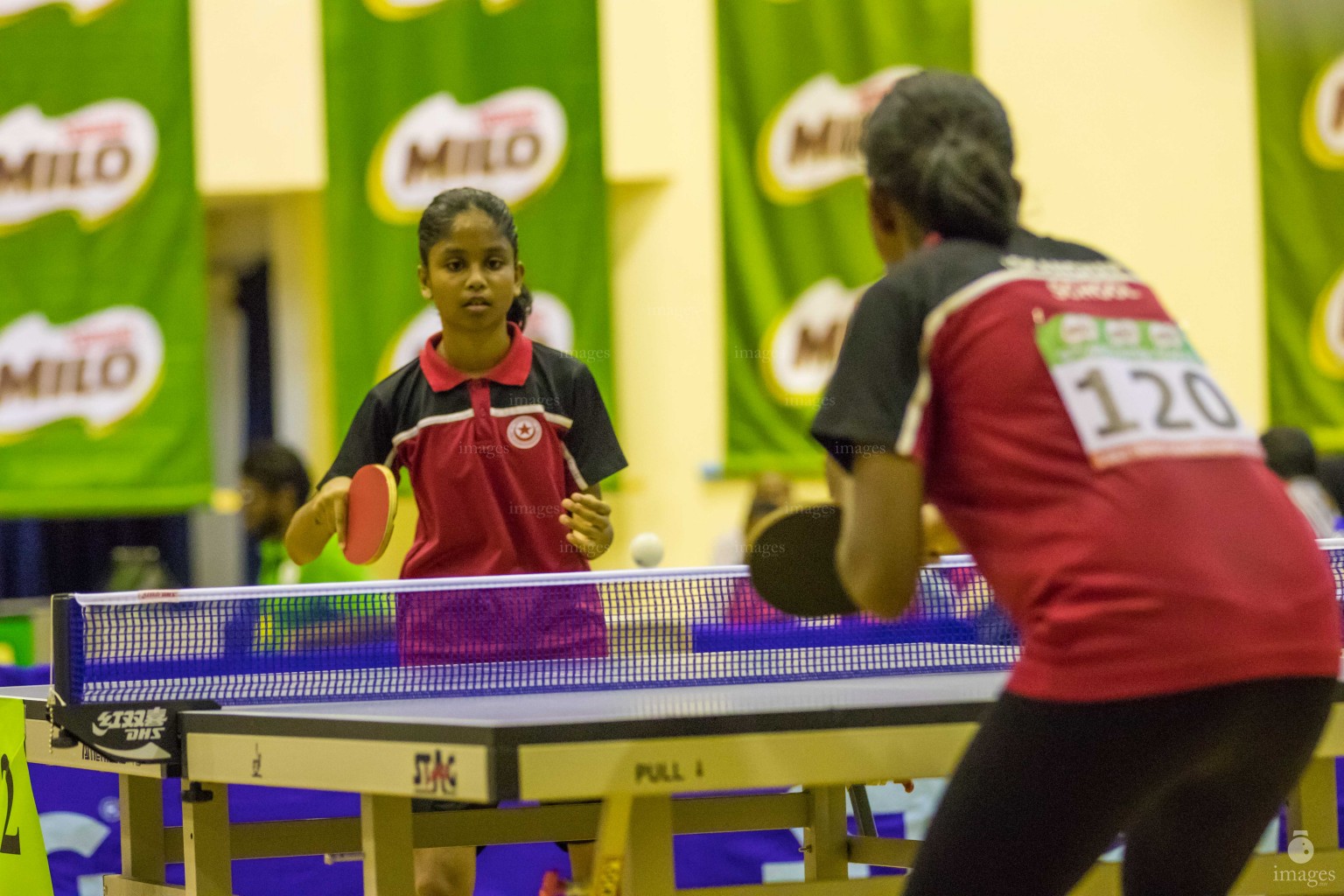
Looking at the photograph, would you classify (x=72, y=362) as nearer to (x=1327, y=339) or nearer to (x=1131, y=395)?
(x=1327, y=339)

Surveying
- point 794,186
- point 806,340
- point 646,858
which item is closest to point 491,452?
point 646,858

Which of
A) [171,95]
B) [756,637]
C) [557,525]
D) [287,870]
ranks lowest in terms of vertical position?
[287,870]

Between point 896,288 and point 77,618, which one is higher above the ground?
point 896,288

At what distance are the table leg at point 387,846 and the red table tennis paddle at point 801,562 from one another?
59 centimetres

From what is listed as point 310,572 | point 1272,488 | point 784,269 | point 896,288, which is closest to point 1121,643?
point 1272,488

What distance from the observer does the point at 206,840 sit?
8.20 ft

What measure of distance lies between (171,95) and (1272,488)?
8036 mm

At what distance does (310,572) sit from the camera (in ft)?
18.0

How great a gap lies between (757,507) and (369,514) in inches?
206

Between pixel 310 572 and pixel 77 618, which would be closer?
pixel 77 618

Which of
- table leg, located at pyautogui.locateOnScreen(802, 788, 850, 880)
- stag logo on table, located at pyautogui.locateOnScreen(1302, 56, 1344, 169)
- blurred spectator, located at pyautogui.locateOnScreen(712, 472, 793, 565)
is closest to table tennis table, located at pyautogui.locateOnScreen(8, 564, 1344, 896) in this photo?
table leg, located at pyautogui.locateOnScreen(802, 788, 850, 880)

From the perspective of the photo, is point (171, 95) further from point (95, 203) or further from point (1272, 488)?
point (1272, 488)

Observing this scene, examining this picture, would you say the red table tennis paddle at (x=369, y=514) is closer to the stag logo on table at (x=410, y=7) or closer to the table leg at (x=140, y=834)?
the table leg at (x=140, y=834)

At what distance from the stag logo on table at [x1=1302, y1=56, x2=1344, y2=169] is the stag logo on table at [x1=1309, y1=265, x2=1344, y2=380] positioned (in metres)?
0.75
